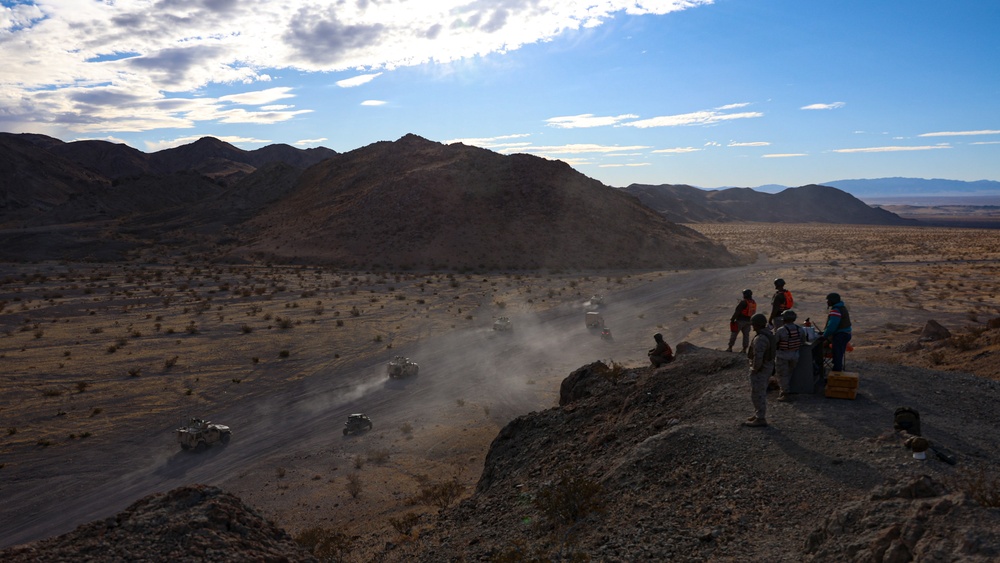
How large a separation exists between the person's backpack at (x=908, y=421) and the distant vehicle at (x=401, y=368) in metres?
15.1

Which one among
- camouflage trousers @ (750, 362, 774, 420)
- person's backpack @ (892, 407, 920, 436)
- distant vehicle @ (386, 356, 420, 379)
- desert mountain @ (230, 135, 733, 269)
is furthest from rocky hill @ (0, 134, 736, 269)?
person's backpack @ (892, 407, 920, 436)

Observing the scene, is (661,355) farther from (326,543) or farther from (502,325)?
(502,325)

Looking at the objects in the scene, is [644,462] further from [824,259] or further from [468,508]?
[824,259]

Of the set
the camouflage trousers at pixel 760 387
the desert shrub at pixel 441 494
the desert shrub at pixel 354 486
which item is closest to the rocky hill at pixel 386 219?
the desert shrub at pixel 354 486

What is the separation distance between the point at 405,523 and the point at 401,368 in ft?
34.1

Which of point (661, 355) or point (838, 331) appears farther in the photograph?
point (661, 355)

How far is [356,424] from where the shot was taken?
1608cm

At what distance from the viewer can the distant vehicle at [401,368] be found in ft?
68.0

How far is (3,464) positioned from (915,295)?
129ft

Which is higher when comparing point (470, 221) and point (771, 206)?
point (771, 206)

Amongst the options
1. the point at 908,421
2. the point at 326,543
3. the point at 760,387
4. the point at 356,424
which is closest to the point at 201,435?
the point at 356,424

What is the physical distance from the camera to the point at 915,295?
33.7 meters

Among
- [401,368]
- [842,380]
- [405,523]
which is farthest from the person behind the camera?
[401,368]

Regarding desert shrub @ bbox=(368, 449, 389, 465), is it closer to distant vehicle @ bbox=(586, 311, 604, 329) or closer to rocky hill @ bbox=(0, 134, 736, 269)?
distant vehicle @ bbox=(586, 311, 604, 329)
